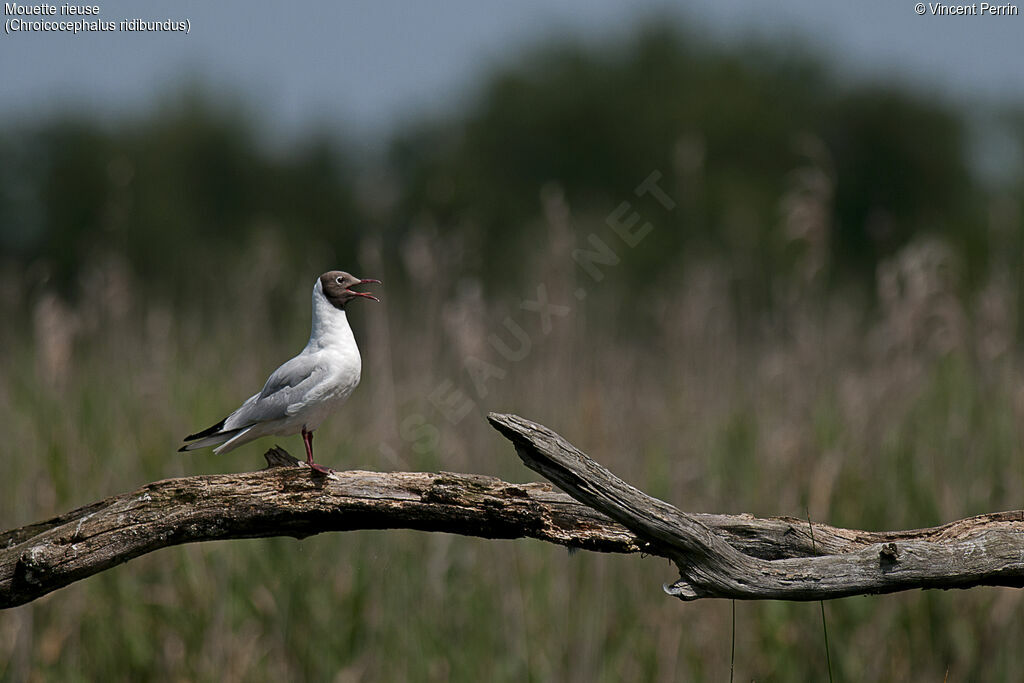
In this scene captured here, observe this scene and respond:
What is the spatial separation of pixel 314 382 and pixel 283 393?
61mm

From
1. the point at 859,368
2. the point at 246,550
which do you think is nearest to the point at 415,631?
the point at 246,550

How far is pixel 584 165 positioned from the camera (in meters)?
24.6

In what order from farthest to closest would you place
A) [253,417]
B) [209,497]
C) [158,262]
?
[158,262] < [209,497] < [253,417]

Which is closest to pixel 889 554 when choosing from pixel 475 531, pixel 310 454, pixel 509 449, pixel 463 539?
pixel 475 531

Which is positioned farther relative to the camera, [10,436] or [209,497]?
[10,436]

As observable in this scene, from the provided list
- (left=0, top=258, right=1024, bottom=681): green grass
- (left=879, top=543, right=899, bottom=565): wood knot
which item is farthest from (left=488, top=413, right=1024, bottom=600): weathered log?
(left=0, top=258, right=1024, bottom=681): green grass

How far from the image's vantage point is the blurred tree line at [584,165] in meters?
15.2

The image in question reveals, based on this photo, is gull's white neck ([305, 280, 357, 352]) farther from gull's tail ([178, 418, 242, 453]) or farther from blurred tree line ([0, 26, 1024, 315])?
blurred tree line ([0, 26, 1024, 315])

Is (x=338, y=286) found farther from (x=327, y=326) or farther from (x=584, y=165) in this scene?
(x=584, y=165)

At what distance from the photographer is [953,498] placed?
184 inches

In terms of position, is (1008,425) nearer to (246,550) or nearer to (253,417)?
(246,550)

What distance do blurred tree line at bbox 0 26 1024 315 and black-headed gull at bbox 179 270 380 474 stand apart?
8539mm

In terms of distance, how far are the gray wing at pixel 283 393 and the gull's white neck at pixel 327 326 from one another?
0.12 feet

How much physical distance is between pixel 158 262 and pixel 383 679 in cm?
1042
